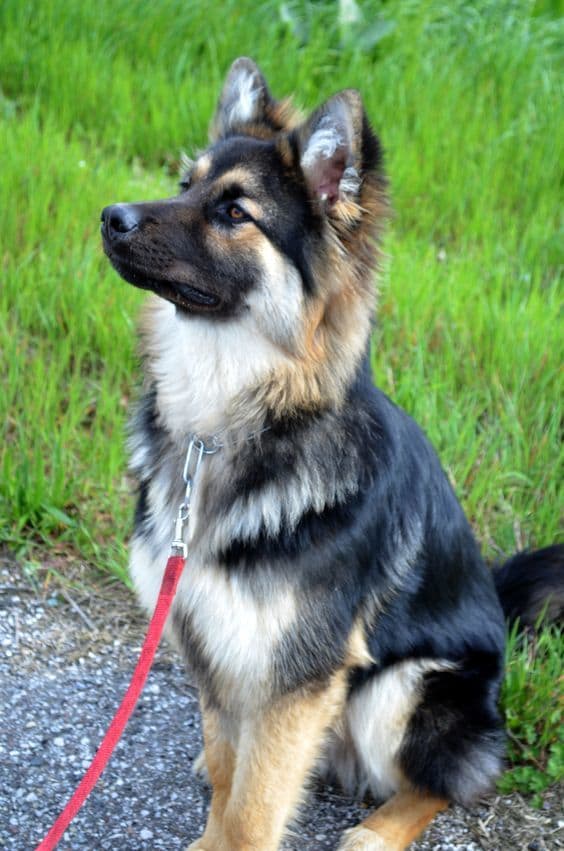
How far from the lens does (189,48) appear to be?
6172 mm

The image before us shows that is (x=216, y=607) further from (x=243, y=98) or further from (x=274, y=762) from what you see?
(x=243, y=98)

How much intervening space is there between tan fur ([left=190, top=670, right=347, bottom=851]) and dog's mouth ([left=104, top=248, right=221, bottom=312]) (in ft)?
3.38

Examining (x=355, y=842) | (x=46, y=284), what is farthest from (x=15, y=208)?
(x=355, y=842)

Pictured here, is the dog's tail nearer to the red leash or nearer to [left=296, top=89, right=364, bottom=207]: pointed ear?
Result: the red leash

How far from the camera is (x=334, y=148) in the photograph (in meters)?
2.51

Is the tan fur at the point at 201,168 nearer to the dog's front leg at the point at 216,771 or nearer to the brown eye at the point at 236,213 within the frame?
the brown eye at the point at 236,213

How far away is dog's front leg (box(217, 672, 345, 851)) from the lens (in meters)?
2.59

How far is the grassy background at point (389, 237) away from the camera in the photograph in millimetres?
3930

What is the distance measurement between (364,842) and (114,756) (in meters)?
0.82

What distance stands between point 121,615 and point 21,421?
913mm

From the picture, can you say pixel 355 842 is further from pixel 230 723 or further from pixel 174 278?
pixel 174 278

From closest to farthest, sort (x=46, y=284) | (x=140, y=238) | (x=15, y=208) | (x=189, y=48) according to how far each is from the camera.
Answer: (x=140, y=238) → (x=46, y=284) → (x=15, y=208) → (x=189, y=48)

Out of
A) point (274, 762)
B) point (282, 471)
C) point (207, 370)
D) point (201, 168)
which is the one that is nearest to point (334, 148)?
point (201, 168)

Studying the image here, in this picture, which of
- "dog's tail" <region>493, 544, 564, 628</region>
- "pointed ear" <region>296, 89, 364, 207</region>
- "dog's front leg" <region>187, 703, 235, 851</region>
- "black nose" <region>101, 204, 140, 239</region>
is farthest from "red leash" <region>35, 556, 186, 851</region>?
"dog's tail" <region>493, 544, 564, 628</region>
